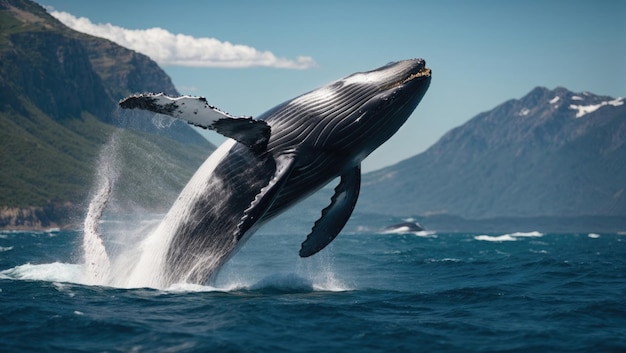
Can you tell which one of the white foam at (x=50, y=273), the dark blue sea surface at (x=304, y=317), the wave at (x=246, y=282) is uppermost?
the white foam at (x=50, y=273)

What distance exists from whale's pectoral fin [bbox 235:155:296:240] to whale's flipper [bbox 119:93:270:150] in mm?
531

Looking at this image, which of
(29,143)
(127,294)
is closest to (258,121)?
(127,294)

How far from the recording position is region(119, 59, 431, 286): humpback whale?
9969 millimetres

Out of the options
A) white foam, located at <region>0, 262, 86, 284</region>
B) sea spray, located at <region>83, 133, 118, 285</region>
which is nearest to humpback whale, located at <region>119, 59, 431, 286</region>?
sea spray, located at <region>83, 133, 118, 285</region>

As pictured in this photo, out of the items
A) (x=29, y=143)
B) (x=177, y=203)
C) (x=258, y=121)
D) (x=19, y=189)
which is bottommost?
(x=177, y=203)

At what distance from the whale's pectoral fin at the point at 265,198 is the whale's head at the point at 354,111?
0.48 meters

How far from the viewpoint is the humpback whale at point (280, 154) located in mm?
9969

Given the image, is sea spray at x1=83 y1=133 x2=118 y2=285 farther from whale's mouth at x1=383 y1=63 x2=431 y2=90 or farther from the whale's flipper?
whale's mouth at x1=383 y1=63 x2=431 y2=90

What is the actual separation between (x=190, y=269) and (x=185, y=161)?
450 feet

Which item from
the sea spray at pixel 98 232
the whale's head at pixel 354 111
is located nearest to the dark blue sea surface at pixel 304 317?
the sea spray at pixel 98 232

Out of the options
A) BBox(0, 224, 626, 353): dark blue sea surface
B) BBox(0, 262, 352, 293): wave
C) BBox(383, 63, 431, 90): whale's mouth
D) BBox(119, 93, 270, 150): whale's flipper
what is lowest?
BBox(0, 224, 626, 353): dark blue sea surface

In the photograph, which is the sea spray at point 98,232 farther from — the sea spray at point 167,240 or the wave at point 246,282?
the sea spray at point 167,240

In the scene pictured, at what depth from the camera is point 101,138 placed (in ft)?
591

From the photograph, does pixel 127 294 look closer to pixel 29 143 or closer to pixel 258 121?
pixel 258 121
